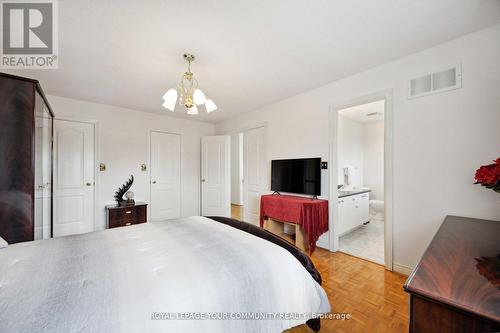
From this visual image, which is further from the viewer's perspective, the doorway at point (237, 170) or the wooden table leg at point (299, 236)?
the doorway at point (237, 170)

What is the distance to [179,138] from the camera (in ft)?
15.7

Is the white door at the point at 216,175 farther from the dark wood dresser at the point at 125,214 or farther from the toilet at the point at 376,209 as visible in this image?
the toilet at the point at 376,209

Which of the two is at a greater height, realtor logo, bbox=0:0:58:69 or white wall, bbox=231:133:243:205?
realtor logo, bbox=0:0:58:69

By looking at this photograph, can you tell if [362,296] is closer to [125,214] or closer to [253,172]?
[253,172]

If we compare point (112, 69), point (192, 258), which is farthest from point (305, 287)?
point (112, 69)

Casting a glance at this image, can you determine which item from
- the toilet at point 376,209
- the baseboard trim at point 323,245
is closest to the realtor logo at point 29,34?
the baseboard trim at point 323,245

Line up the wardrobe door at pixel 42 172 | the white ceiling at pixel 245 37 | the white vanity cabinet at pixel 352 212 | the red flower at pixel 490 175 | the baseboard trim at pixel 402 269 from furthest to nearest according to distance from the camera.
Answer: the white vanity cabinet at pixel 352 212 < the baseboard trim at pixel 402 269 < the wardrobe door at pixel 42 172 < the white ceiling at pixel 245 37 < the red flower at pixel 490 175

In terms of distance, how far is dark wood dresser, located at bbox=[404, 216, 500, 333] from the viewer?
61cm

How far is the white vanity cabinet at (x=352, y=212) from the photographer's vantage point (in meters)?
3.43

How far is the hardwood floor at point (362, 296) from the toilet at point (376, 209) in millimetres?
2100

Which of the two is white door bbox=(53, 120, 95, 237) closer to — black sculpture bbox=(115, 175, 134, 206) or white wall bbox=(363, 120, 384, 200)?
black sculpture bbox=(115, 175, 134, 206)

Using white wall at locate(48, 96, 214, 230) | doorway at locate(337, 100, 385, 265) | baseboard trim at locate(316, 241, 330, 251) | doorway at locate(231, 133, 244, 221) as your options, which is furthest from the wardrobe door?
doorway at locate(231, 133, 244, 221)

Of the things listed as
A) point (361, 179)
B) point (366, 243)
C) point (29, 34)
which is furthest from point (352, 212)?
point (29, 34)

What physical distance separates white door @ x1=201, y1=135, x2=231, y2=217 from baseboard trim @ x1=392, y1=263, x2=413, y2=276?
10.5 ft
